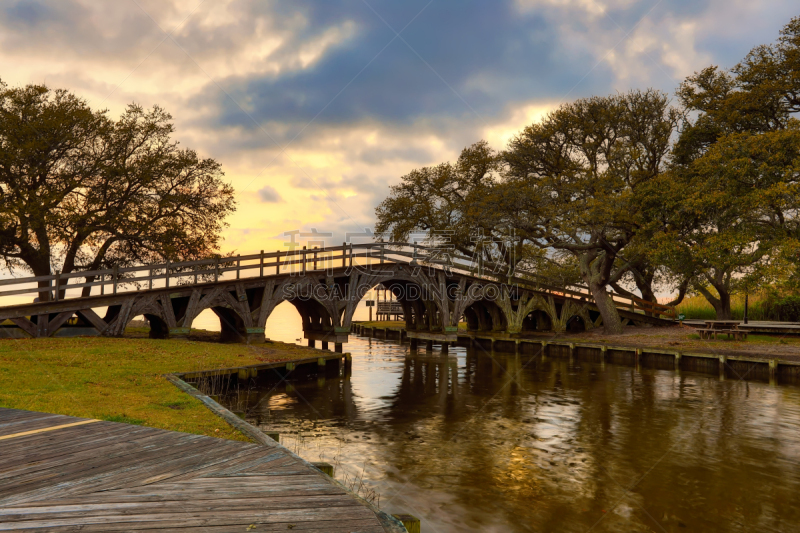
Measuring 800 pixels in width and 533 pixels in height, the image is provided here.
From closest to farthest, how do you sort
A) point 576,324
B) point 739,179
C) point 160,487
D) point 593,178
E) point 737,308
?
point 160,487 < point 739,179 < point 593,178 < point 576,324 < point 737,308

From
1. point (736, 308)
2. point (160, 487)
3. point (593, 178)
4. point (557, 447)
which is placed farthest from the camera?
point (736, 308)

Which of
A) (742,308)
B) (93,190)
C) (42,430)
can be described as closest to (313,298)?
(93,190)

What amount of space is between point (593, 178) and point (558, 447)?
84.2ft

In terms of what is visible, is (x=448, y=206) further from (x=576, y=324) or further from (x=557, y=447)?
(x=557, y=447)

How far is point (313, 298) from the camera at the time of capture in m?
28.0

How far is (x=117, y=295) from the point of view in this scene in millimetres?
22641

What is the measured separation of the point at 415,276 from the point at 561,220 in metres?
9.98

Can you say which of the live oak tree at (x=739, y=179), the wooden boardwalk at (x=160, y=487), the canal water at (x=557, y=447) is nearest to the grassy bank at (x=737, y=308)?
the live oak tree at (x=739, y=179)

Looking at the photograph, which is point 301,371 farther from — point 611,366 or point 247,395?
point 611,366

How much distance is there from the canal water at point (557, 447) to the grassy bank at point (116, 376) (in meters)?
2.42

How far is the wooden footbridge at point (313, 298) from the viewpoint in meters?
22.7

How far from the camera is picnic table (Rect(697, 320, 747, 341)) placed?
28859 mm

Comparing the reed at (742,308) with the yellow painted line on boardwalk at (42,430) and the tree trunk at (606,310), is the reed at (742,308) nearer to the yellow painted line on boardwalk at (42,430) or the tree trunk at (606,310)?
the tree trunk at (606,310)

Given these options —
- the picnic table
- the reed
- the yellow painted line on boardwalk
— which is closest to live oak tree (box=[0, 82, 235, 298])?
the yellow painted line on boardwalk
